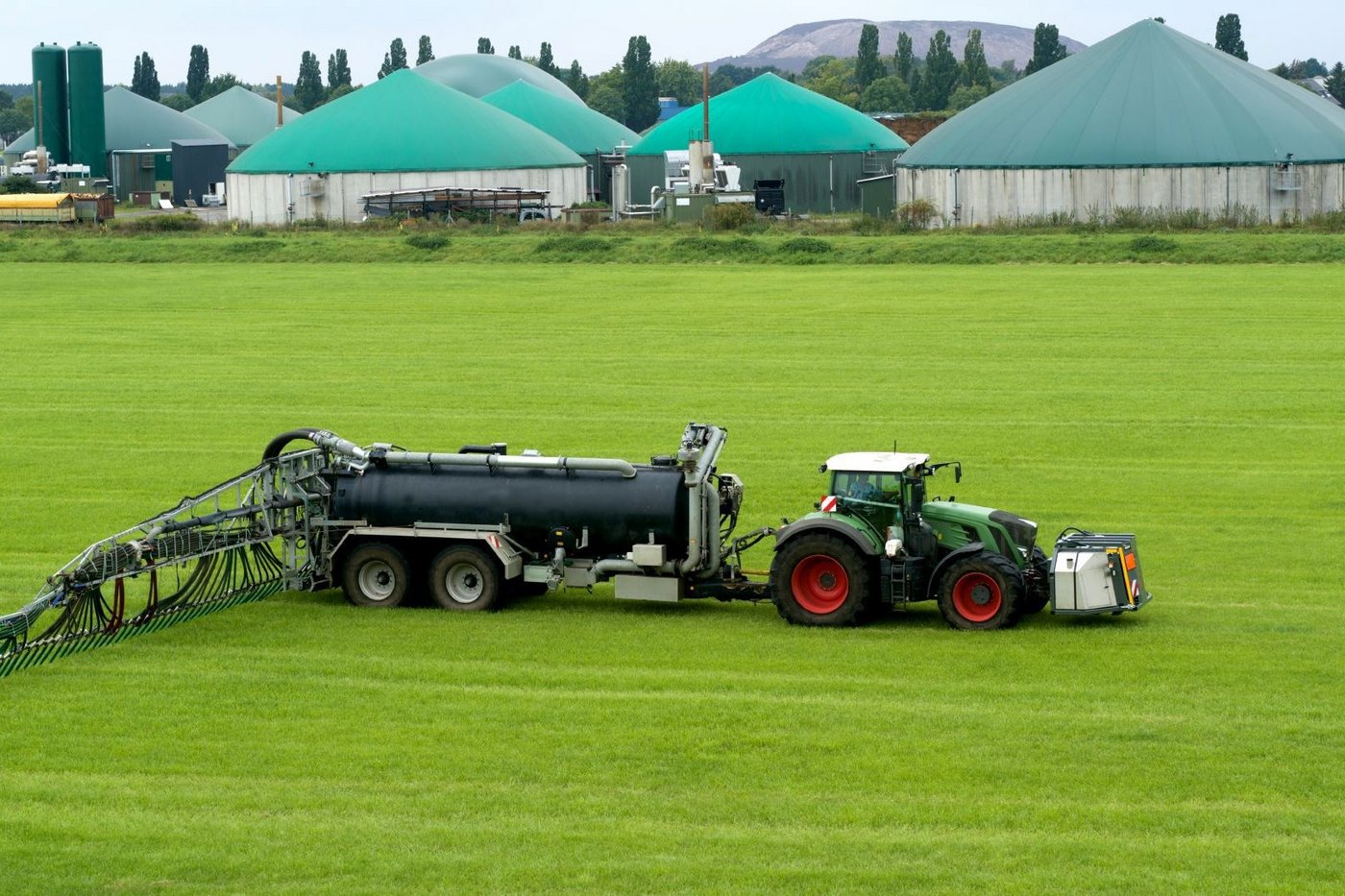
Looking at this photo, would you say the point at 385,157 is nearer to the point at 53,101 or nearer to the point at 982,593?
the point at 53,101

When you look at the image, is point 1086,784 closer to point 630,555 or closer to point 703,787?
point 703,787

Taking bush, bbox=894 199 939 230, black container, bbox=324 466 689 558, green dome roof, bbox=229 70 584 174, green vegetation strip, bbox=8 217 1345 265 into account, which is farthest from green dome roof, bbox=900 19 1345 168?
black container, bbox=324 466 689 558

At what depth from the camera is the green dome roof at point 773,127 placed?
418 ft

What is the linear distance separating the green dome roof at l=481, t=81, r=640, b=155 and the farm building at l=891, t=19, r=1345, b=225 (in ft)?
176

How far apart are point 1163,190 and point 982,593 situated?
76.1m

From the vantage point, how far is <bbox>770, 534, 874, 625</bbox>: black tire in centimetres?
2116

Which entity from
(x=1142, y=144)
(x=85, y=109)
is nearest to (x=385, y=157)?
(x=1142, y=144)

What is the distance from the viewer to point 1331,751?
1634cm

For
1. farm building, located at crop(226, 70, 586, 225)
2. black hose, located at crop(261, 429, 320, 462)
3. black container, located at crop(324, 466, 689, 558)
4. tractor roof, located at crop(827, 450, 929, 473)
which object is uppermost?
farm building, located at crop(226, 70, 586, 225)

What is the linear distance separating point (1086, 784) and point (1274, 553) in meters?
10.8

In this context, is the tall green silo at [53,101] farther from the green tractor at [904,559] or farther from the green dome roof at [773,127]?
the green tractor at [904,559]

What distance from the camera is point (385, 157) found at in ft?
377

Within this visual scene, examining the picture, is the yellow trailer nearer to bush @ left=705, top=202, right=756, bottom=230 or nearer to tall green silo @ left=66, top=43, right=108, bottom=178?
bush @ left=705, top=202, right=756, bottom=230

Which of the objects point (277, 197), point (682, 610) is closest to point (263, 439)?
point (682, 610)
